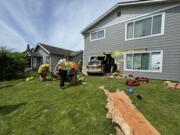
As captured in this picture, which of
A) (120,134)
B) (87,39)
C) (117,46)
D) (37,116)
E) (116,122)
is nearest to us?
(120,134)

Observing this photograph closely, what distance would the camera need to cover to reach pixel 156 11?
12.0 m

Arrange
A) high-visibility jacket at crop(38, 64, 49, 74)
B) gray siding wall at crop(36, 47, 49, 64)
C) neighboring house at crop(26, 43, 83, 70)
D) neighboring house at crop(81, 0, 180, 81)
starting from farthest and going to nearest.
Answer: gray siding wall at crop(36, 47, 49, 64) → neighboring house at crop(26, 43, 83, 70) → high-visibility jacket at crop(38, 64, 49, 74) → neighboring house at crop(81, 0, 180, 81)

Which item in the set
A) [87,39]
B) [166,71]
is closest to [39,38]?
[87,39]

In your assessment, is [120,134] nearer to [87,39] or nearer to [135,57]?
[135,57]

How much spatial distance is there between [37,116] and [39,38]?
2835cm

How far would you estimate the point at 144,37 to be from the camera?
41.8 ft

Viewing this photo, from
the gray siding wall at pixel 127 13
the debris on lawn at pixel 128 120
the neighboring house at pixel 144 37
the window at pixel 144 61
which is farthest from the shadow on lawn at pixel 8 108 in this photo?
the gray siding wall at pixel 127 13

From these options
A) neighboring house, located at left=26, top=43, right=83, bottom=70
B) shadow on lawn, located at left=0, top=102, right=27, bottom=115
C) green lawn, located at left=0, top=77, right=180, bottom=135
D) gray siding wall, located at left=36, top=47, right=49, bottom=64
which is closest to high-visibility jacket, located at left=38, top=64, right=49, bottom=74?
green lawn, located at left=0, top=77, right=180, bottom=135

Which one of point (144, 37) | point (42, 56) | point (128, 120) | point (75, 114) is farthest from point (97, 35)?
point (42, 56)

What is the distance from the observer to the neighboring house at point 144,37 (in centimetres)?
1106

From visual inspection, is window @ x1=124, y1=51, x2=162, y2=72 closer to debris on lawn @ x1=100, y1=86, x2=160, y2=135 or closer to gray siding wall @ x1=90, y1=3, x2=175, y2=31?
gray siding wall @ x1=90, y1=3, x2=175, y2=31

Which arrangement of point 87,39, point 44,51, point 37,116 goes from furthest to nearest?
point 44,51, point 87,39, point 37,116

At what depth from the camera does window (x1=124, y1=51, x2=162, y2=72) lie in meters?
11.8

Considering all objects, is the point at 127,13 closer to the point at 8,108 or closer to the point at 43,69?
the point at 43,69
